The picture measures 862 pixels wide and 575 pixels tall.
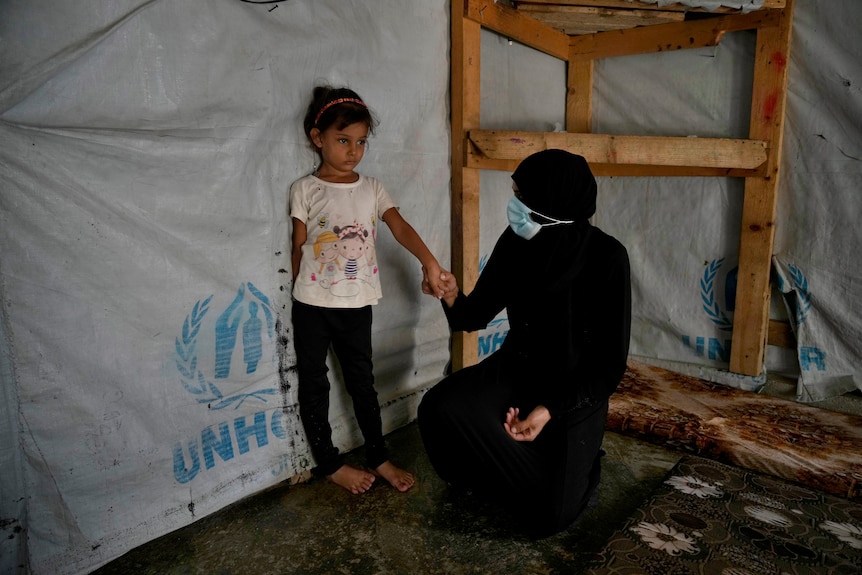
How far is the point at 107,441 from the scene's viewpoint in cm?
155

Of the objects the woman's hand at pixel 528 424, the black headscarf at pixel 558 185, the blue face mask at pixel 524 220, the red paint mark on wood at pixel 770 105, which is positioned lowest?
the woman's hand at pixel 528 424

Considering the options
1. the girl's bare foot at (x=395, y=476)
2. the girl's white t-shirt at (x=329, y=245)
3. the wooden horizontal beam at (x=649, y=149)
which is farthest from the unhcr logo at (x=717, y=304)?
the girl's white t-shirt at (x=329, y=245)

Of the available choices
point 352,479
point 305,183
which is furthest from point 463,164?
point 352,479

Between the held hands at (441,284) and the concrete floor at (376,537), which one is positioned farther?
the held hands at (441,284)


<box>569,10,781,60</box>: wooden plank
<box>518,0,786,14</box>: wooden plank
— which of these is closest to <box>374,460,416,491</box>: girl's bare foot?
<box>518,0,786,14</box>: wooden plank

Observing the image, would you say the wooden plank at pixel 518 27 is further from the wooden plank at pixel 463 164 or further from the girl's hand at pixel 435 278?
the girl's hand at pixel 435 278

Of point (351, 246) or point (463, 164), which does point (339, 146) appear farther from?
point (463, 164)

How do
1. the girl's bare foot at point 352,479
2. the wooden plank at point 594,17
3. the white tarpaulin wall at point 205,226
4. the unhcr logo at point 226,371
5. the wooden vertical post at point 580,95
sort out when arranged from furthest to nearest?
the wooden vertical post at point 580,95, the wooden plank at point 594,17, the girl's bare foot at point 352,479, the unhcr logo at point 226,371, the white tarpaulin wall at point 205,226

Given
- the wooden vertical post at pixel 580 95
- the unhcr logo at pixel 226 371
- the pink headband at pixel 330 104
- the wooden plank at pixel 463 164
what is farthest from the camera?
the wooden vertical post at pixel 580 95

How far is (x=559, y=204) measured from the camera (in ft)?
5.34

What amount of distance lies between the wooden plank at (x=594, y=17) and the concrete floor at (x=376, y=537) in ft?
7.14

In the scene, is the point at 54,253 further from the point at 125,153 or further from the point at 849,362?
the point at 849,362

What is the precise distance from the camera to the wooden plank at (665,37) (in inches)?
104

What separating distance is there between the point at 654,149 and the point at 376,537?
85.0 inches
